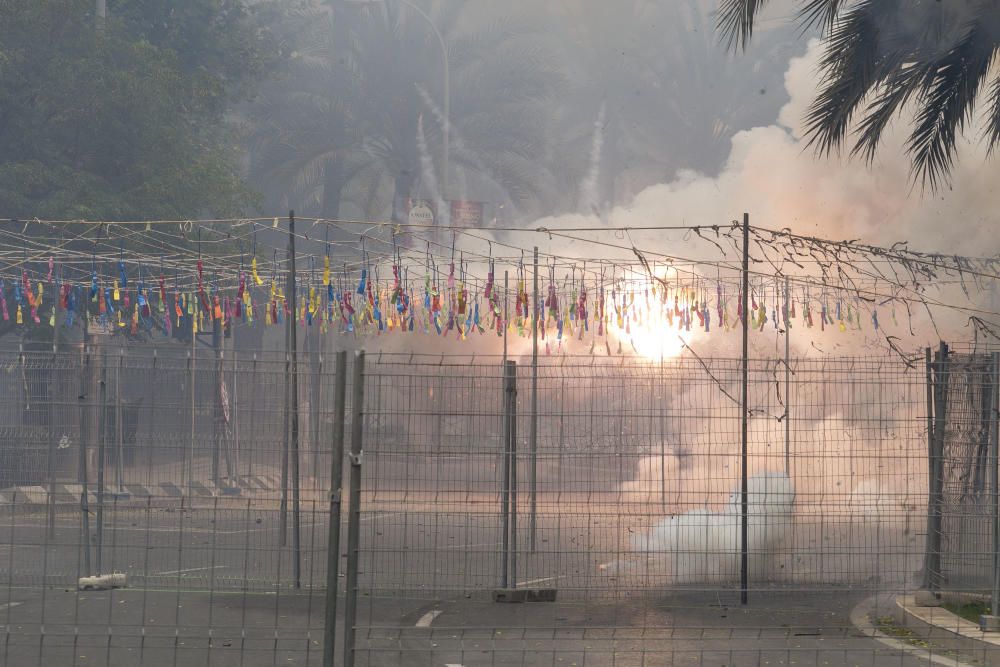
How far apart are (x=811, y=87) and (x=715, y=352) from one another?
47.8ft

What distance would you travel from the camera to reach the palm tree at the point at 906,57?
39.9 ft

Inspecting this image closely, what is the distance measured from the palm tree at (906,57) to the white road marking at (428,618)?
5.60 m

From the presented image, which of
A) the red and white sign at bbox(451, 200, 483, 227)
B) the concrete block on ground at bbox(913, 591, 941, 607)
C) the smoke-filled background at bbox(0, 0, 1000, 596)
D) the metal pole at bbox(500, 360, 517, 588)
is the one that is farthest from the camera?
the red and white sign at bbox(451, 200, 483, 227)

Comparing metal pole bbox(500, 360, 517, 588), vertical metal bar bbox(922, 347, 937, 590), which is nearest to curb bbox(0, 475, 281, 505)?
metal pole bbox(500, 360, 517, 588)

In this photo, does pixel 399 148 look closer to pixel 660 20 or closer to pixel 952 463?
pixel 660 20

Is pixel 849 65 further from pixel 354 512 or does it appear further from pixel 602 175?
pixel 602 175

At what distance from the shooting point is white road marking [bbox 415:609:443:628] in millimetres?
10305

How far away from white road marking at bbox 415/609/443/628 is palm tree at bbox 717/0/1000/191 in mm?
5601

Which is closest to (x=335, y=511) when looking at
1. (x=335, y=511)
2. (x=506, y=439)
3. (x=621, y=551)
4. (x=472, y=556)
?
(x=335, y=511)

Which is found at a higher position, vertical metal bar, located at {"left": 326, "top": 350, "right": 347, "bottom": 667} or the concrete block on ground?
vertical metal bar, located at {"left": 326, "top": 350, "right": 347, "bottom": 667}

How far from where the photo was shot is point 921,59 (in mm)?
12703

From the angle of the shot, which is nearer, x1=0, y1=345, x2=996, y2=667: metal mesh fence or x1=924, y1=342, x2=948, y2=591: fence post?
x1=0, y1=345, x2=996, y2=667: metal mesh fence

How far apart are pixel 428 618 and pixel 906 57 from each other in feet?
22.5

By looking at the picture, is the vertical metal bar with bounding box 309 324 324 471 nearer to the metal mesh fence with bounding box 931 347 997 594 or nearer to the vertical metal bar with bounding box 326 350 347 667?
the vertical metal bar with bounding box 326 350 347 667
